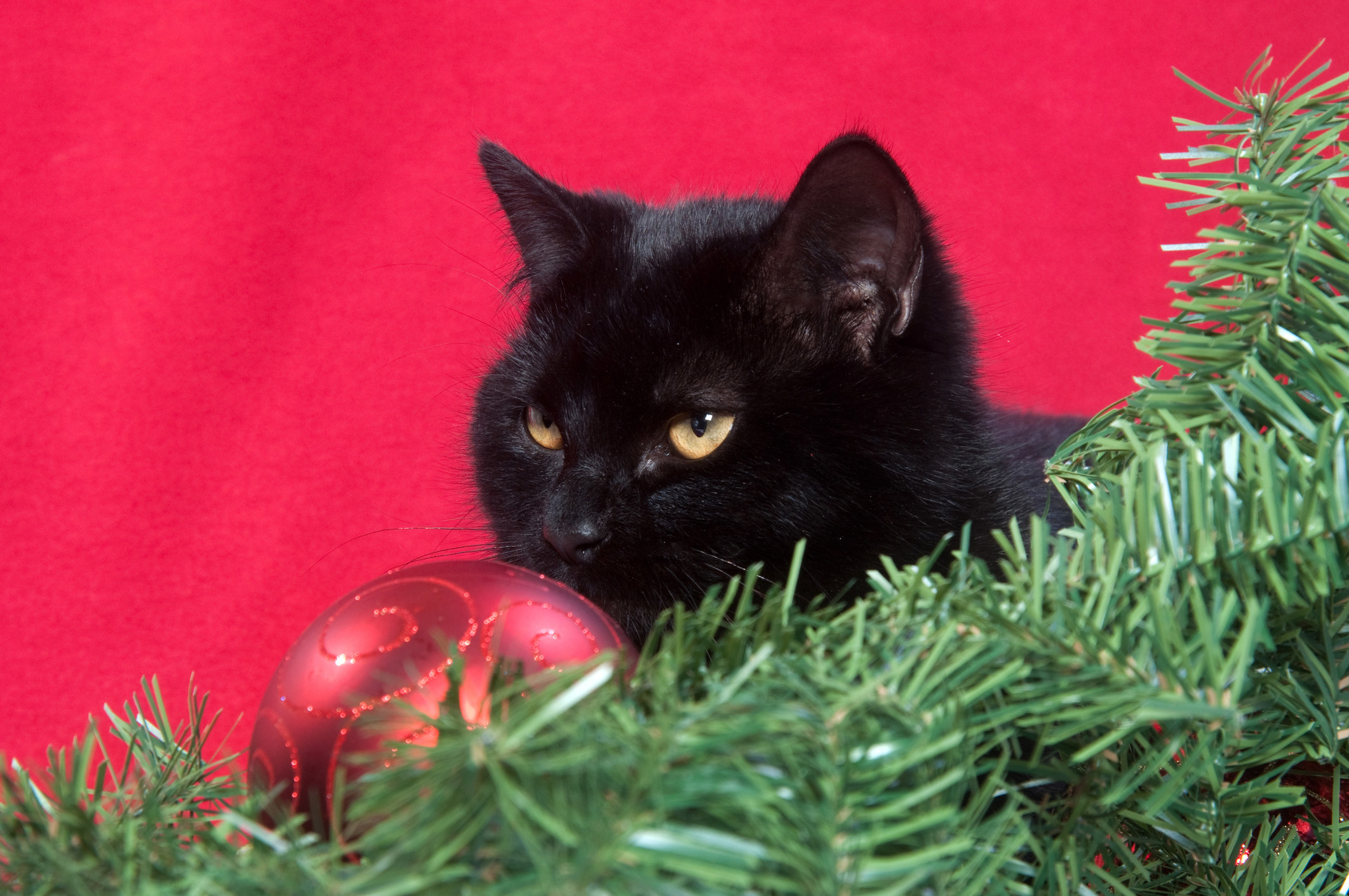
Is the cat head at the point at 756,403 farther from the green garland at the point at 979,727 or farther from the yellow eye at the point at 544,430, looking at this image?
the green garland at the point at 979,727

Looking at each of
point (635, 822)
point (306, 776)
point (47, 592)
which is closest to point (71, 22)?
point (47, 592)

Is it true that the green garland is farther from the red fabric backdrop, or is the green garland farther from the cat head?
the red fabric backdrop

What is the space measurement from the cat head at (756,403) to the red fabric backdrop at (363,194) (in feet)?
0.97

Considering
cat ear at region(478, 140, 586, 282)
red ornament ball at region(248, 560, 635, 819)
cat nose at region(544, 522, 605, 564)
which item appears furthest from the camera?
cat ear at region(478, 140, 586, 282)

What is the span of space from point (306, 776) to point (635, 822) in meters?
0.15

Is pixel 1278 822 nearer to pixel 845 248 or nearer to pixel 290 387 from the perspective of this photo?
pixel 845 248

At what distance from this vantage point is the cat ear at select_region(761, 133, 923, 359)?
504 millimetres

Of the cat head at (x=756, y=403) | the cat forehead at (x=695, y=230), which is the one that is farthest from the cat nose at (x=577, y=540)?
the cat forehead at (x=695, y=230)

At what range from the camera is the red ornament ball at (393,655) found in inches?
11.1

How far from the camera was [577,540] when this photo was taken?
19.2 inches

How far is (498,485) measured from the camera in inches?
24.2

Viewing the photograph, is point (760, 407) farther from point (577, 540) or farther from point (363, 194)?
point (363, 194)

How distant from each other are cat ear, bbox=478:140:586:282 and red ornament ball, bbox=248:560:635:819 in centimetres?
33

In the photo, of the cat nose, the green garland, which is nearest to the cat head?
the cat nose
